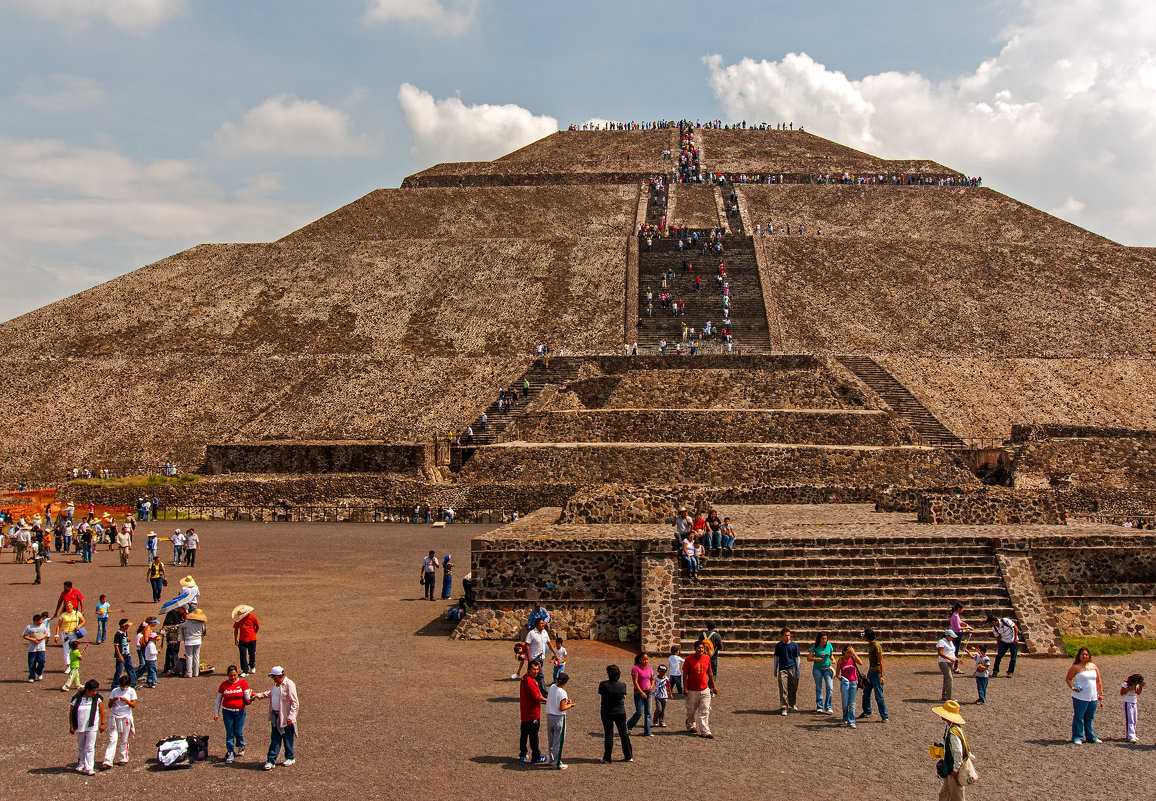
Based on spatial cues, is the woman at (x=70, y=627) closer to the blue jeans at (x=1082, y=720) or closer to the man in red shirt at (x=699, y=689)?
the man in red shirt at (x=699, y=689)

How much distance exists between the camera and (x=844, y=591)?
12570 millimetres

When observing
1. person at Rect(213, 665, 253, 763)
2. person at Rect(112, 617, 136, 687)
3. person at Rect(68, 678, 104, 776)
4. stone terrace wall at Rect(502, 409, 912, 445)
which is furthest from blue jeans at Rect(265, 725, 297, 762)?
stone terrace wall at Rect(502, 409, 912, 445)

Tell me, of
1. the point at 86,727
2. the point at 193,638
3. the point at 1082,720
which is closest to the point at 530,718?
the point at 86,727

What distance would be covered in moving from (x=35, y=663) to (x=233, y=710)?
373 centimetres

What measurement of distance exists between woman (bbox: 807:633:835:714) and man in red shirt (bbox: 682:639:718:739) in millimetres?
1280

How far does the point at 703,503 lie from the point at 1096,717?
8.35 metres

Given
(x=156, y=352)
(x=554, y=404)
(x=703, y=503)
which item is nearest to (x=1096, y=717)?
(x=703, y=503)

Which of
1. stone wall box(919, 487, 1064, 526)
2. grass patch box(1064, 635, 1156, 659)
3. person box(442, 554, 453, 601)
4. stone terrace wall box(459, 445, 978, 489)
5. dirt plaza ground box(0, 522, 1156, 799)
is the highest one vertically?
stone terrace wall box(459, 445, 978, 489)

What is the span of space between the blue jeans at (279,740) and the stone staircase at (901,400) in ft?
73.6

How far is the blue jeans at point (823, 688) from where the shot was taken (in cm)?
960

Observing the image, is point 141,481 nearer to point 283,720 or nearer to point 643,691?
point 283,720

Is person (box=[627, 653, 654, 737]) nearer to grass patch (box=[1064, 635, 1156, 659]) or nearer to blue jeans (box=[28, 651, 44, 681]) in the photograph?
grass patch (box=[1064, 635, 1156, 659])

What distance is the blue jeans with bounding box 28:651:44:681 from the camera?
1029 centimetres

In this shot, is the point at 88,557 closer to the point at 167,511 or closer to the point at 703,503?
the point at 167,511
